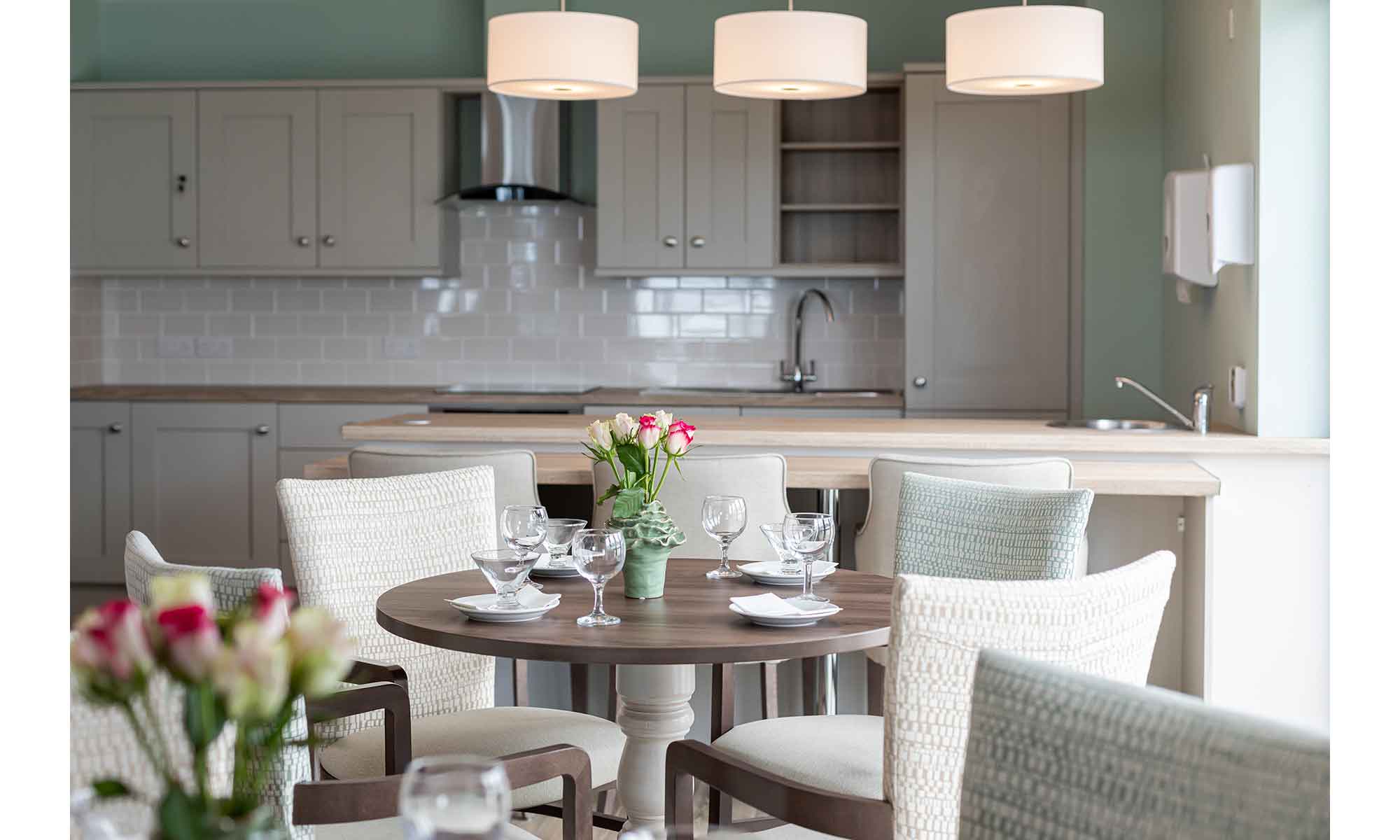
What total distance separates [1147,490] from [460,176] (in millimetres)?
3791

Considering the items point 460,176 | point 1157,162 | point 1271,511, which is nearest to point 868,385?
point 1157,162

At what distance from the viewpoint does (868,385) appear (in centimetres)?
614

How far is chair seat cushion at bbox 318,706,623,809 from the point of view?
2266 millimetres

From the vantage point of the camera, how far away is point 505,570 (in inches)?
82.7

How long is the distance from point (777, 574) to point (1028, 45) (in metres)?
1.68

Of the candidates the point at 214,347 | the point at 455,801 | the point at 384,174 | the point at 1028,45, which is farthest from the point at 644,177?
the point at 455,801

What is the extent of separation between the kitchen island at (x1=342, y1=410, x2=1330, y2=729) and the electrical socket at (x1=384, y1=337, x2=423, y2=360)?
→ 116 inches

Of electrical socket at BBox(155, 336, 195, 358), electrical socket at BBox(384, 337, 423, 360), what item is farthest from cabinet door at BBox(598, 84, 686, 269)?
electrical socket at BBox(155, 336, 195, 358)

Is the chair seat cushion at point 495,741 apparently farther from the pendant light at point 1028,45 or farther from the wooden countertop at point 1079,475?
the pendant light at point 1028,45

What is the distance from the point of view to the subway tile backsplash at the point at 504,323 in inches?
242

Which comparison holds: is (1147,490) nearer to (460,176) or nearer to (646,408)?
(646,408)

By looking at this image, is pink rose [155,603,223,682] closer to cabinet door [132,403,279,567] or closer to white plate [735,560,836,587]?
white plate [735,560,836,587]

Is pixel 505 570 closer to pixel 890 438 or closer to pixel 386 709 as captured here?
pixel 386 709
